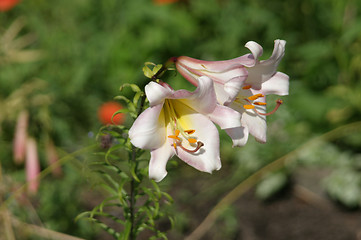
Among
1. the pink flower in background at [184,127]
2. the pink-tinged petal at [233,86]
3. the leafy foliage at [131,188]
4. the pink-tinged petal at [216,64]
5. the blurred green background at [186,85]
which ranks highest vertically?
the pink-tinged petal at [216,64]

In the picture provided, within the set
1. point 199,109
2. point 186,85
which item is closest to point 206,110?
point 199,109

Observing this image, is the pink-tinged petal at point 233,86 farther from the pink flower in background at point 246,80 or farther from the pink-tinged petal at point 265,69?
the pink-tinged petal at point 265,69

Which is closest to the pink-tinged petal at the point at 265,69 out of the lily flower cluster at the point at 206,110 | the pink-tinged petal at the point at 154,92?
the lily flower cluster at the point at 206,110

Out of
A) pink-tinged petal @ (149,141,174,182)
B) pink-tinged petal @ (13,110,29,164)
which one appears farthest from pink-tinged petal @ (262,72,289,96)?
pink-tinged petal @ (13,110,29,164)

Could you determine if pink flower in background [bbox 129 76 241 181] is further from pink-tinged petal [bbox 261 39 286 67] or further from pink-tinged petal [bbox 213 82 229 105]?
pink-tinged petal [bbox 261 39 286 67]

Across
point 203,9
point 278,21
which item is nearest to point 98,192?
point 203,9
